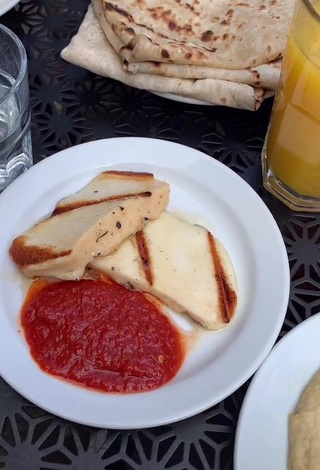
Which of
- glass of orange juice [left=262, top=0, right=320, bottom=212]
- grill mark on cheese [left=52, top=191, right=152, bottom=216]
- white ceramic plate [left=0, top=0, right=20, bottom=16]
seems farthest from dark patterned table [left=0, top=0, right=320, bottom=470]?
grill mark on cheese [left=52, top=191, right=152, bottom=216]

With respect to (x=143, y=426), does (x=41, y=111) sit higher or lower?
higher

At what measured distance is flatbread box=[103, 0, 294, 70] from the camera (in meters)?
1.39

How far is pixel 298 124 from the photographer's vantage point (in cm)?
124

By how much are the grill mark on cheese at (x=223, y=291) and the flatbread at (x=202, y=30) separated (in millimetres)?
467

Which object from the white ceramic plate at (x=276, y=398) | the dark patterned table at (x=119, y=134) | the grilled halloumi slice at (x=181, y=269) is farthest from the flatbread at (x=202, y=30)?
the white ceramic plate at (x=276, y=398)

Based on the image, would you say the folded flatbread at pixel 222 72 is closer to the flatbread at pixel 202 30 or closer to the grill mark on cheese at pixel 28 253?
the flatbread at pixel 202 30

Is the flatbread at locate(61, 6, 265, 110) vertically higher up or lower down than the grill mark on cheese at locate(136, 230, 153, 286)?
higher up

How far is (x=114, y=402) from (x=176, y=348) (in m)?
0.17

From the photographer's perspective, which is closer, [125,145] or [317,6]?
[317,6]

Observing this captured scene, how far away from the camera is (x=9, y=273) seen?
3.86 ft

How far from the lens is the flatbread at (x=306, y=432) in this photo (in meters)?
0.97

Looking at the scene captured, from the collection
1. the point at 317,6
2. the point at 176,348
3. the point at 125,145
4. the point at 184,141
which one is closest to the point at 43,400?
the point at 176,348

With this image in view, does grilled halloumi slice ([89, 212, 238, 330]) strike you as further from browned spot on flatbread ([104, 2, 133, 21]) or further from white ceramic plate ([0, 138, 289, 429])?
browned spot on flatbread ([104, 2, 133, 21])

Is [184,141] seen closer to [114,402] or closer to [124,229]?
[124,229]
